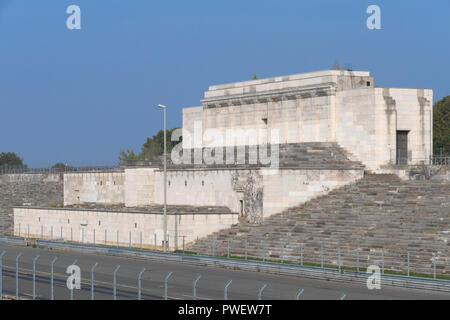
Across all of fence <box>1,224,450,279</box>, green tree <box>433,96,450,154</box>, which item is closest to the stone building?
fence <box>1,224,450,279</box>

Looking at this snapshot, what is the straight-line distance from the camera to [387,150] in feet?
179

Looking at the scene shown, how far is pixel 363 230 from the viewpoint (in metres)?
44.1

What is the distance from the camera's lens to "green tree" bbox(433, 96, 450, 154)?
8200cm

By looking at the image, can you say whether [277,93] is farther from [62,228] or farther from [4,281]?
[4,281]

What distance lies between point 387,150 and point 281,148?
8.33 metres

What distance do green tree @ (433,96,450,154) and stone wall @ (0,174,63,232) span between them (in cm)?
3958

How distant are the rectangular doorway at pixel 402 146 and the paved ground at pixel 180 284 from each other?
18.5 m

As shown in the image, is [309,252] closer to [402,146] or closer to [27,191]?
[402,146]

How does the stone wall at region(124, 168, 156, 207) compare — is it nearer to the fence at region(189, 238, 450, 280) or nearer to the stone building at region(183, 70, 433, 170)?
the stone building at region(183, 70, 433, 170)

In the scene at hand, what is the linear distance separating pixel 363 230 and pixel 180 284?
12889 millimetres

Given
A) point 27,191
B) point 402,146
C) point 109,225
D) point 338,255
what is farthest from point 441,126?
point 338,255

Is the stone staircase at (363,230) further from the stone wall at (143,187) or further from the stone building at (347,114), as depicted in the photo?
the stone wall at (143,187)

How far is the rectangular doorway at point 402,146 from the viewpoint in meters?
55.3
